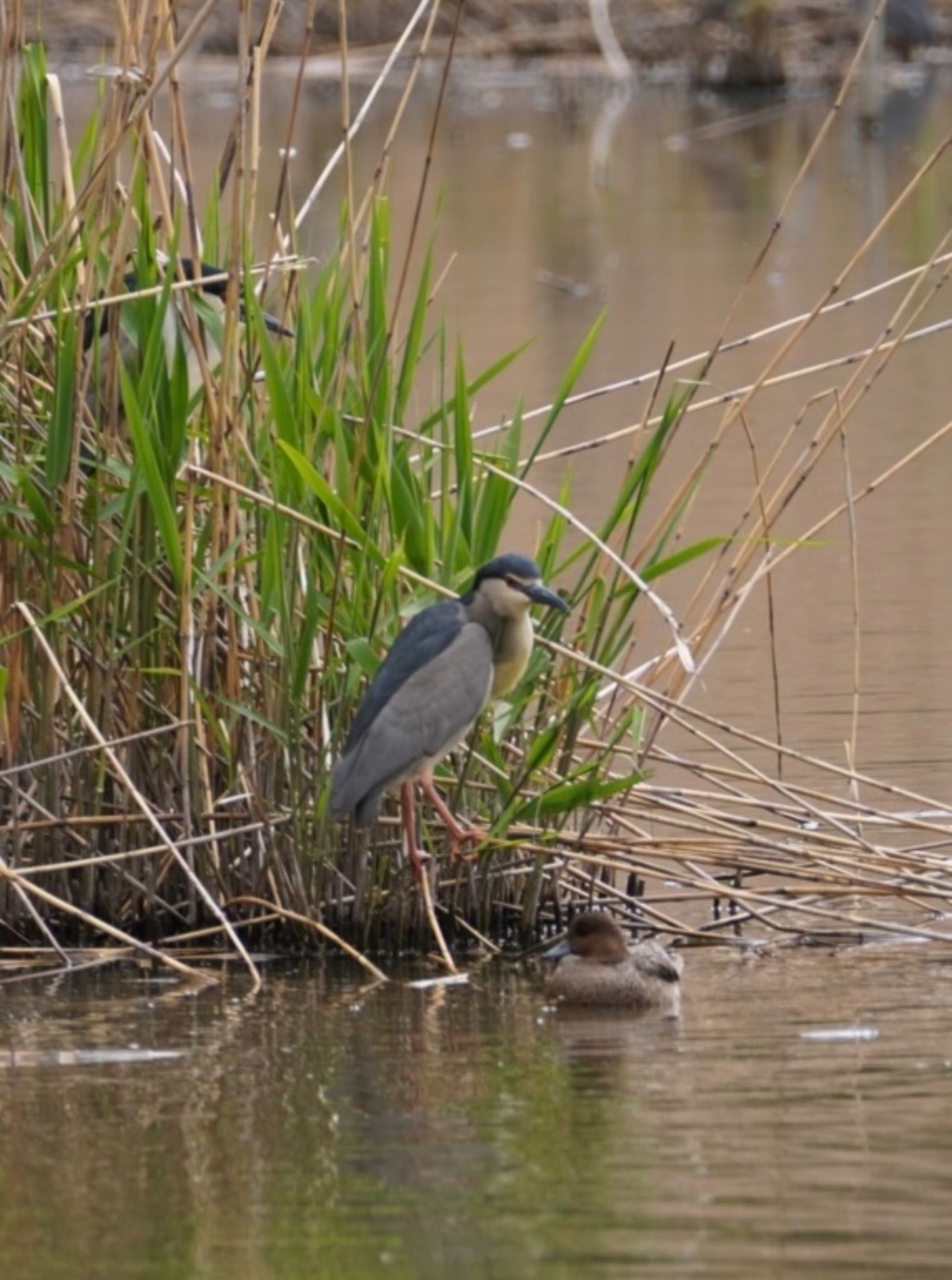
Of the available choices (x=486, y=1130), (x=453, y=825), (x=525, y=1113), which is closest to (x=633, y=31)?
(x=453, y=825)

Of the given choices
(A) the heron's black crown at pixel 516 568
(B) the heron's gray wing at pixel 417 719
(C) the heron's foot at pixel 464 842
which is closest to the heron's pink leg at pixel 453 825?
(C) the heron's foot at pixel 464 842

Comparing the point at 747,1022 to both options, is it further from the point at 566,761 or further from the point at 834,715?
the point at 834,715

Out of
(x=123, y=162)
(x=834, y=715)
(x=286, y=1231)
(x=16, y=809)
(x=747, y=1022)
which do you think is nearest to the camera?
(x=286, y=1231)

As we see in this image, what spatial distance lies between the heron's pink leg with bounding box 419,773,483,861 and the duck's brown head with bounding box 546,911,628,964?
1.06ft

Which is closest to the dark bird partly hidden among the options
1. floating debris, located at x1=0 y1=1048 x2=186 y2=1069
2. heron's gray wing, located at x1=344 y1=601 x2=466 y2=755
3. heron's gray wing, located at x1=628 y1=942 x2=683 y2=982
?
heron's gray wing, located at x1=628 y1=942 x2=683 y2=982

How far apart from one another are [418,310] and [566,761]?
3.28 ft

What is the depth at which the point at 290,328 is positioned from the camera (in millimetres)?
6387

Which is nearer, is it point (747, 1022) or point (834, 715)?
point (747, 1022)

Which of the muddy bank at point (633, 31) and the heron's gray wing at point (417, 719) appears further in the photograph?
the muddy bank at point (633, 31)

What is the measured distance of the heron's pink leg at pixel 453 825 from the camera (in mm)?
5965

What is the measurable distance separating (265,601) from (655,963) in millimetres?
1115

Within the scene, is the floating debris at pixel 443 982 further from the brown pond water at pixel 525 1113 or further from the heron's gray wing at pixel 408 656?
the heron's gray wing at pixel 408 656

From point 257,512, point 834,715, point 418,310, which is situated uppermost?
point 418,310

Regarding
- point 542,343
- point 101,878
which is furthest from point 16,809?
point 542,343
